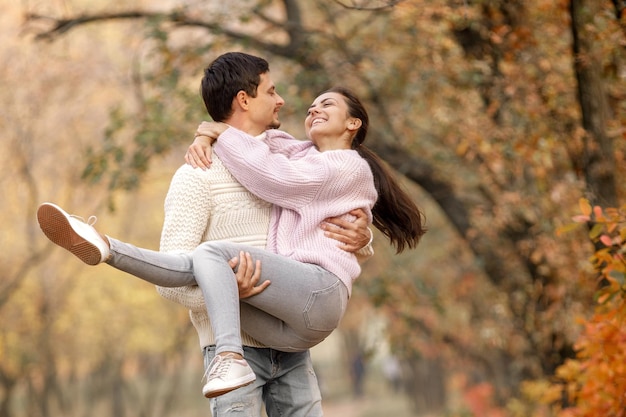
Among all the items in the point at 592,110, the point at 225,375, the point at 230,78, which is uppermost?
the point at 230,78

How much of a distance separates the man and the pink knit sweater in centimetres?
6

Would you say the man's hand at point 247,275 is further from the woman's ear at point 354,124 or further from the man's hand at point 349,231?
the woman's ear at point 354,124

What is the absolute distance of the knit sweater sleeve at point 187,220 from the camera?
411cm

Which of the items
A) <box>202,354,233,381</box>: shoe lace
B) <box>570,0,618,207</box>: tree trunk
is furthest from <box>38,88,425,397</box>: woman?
<box>570,0,618,207</box>: tree trunk

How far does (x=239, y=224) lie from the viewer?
4.25 metres

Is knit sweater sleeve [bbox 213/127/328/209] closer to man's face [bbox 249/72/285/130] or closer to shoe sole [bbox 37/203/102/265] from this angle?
man's face [bbox 249/72/285/130]

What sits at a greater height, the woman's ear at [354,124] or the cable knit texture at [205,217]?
the woman's ear at [354,124]

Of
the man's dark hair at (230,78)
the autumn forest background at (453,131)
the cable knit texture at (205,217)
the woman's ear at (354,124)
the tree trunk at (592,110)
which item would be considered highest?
the man's dark hair at (230,78)

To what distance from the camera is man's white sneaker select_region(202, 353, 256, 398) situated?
379 centimetres

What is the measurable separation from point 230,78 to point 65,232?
3.21 ft

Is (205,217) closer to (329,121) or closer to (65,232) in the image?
(65,232)

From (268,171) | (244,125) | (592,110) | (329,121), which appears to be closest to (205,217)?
(268,171)

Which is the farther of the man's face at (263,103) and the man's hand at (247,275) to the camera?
the man's face at (263,103)

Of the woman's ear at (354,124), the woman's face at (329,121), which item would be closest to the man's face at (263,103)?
the woman's face at (329,121)
